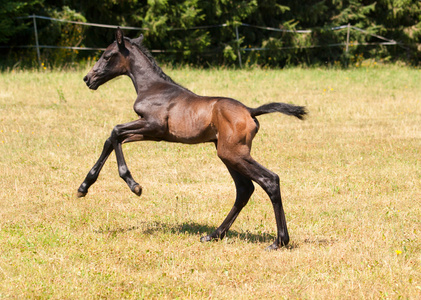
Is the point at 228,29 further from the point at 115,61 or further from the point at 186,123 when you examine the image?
the point at 186,123

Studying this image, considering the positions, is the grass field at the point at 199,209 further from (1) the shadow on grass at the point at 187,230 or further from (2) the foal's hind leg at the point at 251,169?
(2) the foal's hind leg at the point at 251,169

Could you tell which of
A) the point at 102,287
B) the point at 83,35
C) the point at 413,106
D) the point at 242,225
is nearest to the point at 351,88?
the point at 413,106

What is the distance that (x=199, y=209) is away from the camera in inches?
318

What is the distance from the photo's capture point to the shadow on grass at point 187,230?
22.8ft

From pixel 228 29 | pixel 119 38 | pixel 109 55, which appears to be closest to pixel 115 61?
pixel 109 55

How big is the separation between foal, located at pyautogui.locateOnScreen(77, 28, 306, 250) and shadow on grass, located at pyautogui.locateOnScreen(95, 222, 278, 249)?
1.00ft

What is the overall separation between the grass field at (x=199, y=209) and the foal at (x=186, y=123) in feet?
2.05

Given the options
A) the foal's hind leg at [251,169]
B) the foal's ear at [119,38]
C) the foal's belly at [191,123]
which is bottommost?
the foal's hind leg at [251,169]

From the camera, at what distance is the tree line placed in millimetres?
20500

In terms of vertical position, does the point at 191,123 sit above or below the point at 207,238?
above

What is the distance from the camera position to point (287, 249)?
6406 millimetres

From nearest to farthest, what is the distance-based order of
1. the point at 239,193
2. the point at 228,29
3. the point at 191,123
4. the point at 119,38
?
the point at 191,123 → the point at 239,193 → the point at 119,38 → the point at 228,29

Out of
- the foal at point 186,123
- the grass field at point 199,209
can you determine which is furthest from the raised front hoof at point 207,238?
the grass field at point 199,209

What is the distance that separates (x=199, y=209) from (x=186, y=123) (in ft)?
6.10
